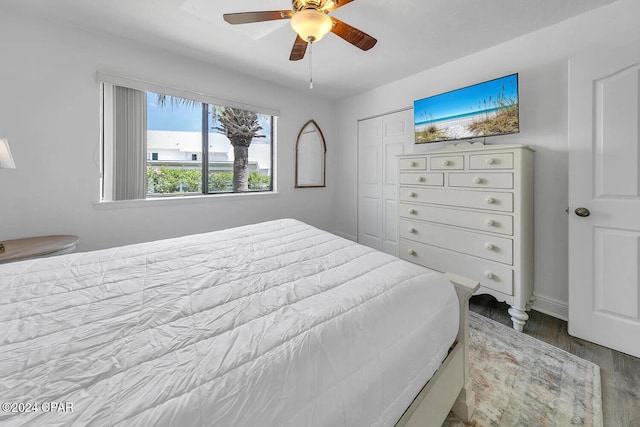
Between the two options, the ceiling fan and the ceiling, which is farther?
the ceiling

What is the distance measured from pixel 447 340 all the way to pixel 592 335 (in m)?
1.61

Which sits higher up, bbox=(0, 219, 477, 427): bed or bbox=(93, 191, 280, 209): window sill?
bbox=(93, 191, 280, 209): window sill

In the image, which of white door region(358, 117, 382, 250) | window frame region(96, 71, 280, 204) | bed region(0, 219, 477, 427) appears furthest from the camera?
white door region(358, 117, 382, 250)

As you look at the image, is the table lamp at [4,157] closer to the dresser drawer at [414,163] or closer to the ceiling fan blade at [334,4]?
the ceiling fan blade at [334,4]

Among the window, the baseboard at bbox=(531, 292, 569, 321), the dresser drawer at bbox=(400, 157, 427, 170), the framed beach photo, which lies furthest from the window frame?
the baseboard at bbox=(531, 292, 569, 321)

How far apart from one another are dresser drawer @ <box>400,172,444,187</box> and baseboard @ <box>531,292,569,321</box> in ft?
4.32

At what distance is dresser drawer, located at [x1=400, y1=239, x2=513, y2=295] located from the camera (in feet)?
7.02

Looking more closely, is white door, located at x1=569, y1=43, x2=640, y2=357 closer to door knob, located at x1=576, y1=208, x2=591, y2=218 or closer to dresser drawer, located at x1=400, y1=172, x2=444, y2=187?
door knob, located at x1=576, y1=208, x2=591, y2=218

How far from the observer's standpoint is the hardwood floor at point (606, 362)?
4.45 ft

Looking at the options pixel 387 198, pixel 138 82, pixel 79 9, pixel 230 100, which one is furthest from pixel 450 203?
pixel 79 9

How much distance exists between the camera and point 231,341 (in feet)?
2.44

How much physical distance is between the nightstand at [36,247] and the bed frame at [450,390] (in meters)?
2.46

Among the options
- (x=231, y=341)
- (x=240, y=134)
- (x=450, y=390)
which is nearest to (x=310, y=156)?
(x=240, y=134)

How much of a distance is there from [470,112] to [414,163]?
70 cm
